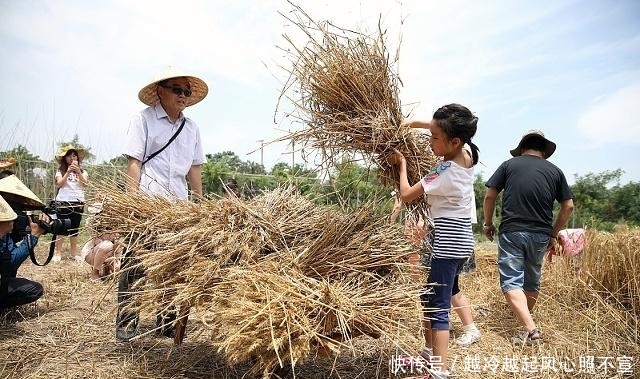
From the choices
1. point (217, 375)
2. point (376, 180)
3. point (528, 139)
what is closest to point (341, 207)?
point (376, 180)

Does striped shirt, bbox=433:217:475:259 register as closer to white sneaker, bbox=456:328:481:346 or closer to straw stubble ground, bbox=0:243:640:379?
straw stubble ground, bbox=0:243:640:379

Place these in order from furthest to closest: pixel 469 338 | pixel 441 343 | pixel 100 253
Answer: pixel 469 338 < pixel 100 253 < pixel 441 343

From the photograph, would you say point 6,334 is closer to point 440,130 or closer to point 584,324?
point 440,130

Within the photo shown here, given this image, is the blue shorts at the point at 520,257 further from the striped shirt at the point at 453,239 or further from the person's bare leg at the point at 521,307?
the striped shirt at the point at 453,239

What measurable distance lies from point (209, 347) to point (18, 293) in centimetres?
142

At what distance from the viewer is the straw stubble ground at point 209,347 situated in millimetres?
2314

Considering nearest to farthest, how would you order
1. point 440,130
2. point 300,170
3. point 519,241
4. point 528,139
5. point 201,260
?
point 201,260
point 440,130
point 300,170
point 519,241
point 528,139

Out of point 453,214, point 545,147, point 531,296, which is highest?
point 545,147

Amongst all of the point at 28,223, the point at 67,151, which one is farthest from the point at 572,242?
the point at 67,151

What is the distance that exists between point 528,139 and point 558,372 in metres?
1.61

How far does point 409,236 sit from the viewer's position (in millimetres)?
2307

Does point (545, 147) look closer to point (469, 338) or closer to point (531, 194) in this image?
point (531, 194)

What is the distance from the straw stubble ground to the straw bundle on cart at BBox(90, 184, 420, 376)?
0.67 feet

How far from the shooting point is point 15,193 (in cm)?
295
